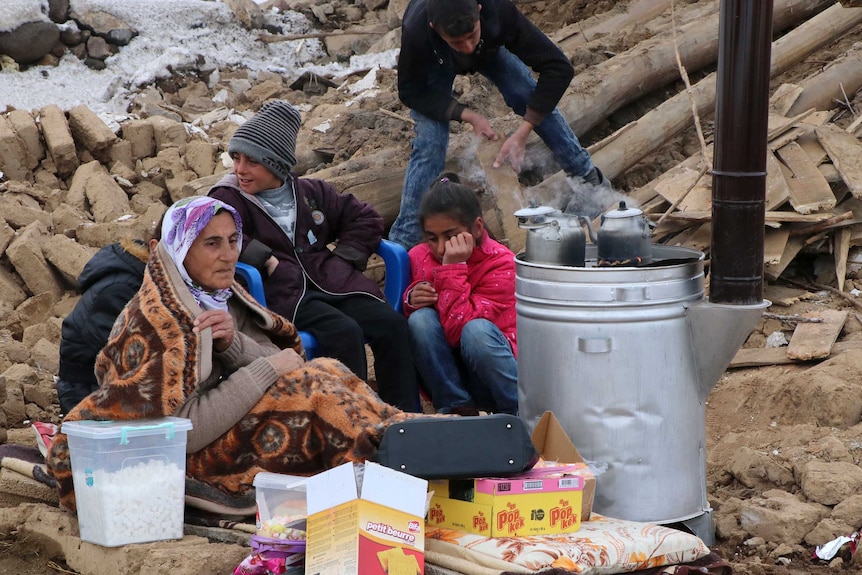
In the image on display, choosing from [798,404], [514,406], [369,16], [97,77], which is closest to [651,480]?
[514,406]

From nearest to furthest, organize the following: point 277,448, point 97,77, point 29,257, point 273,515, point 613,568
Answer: point 613,568, point 273,515, point 277,448, point 29,257, point 97,77

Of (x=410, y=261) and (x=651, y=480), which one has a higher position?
(x=410, y=261)

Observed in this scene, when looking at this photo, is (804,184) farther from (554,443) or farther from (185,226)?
(185,226)

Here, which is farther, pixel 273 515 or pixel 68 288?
pixel 68 288

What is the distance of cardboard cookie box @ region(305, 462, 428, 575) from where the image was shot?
3.13m

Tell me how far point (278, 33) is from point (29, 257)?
649cm

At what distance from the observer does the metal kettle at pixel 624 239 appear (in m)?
4.00

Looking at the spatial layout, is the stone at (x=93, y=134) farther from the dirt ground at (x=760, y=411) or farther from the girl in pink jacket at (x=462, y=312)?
the girl in pink jacket at (x=462, y=312)

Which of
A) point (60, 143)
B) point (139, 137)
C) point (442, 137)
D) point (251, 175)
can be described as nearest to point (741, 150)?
point (251, 175)

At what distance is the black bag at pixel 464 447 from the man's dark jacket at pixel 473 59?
3027 mm

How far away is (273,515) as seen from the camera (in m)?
3.57

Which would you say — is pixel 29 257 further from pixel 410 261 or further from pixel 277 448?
pixel 277 448

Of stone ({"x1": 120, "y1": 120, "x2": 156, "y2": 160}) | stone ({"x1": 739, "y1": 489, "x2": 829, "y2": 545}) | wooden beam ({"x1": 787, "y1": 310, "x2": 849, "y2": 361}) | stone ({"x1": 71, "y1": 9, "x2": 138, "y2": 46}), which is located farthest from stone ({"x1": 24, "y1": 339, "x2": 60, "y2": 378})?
stone ({"x1": 71, "y1": 9, "x2": 138, "y2": 46})

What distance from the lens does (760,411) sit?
545 cm
